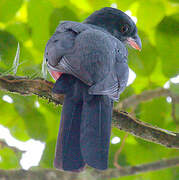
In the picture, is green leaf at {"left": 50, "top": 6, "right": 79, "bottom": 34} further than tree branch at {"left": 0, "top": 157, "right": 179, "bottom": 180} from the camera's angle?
Yes

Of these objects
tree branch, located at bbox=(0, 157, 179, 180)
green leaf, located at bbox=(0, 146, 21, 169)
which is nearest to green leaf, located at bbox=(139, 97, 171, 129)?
tree branch, located at bbox=(0, 157, 179, 180)

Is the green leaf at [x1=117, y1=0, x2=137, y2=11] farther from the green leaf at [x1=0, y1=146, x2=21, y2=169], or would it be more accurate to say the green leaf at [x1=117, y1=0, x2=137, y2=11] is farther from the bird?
the green leaf at [x1=0, y1=146, x2=21, y2=169]

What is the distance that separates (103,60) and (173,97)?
125 cm

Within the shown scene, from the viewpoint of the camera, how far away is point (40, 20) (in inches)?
127

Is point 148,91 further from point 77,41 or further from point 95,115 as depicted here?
point 95,115

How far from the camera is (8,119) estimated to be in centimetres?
355

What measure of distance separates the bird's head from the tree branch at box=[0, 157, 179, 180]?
1101mm

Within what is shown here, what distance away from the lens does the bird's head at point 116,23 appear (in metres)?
3.37

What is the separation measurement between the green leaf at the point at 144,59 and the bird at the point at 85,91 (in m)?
0.59

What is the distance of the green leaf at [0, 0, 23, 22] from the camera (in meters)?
3.09

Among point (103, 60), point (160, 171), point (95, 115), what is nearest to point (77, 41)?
point (103, 60)

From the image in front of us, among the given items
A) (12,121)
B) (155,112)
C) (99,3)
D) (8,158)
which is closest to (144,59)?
(155,112)

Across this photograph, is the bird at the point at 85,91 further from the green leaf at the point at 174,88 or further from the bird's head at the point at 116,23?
the bird's head at the point at 116,23

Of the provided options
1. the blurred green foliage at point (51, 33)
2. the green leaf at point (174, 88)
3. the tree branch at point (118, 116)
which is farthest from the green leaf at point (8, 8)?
the green leaf at point (174, 88)
